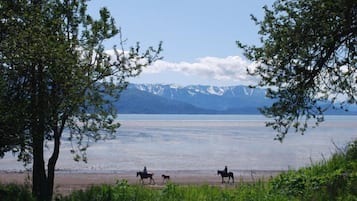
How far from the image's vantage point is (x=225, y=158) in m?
73.0

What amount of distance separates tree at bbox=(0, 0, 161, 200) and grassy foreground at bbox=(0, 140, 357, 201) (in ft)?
4.96

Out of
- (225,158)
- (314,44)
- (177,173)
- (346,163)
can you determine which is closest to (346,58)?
(314,44)

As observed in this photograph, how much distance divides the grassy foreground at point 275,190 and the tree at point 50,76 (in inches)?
59.5

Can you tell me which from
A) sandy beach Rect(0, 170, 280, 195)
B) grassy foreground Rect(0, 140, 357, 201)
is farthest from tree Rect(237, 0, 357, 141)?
sandy beach Rect(0, 170, 280, 195)

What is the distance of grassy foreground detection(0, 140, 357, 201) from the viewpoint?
584 inches

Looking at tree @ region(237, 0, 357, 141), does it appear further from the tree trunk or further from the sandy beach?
the sandy beach

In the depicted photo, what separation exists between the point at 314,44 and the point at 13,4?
11293mm

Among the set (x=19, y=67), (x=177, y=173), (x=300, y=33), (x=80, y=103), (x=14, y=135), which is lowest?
(x=177, y=173)

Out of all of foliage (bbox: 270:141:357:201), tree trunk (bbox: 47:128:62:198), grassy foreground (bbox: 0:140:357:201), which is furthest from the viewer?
tree trunk (bbox: 47:128:62:198)

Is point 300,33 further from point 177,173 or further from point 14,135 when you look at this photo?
point 177,173

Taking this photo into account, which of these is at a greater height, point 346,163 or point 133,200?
point 346,163

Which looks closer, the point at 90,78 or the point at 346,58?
the point at 90,78

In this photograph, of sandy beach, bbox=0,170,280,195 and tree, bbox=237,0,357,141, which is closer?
tree, bbox=237,0,357,141

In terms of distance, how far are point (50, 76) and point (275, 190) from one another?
8.81 metres
